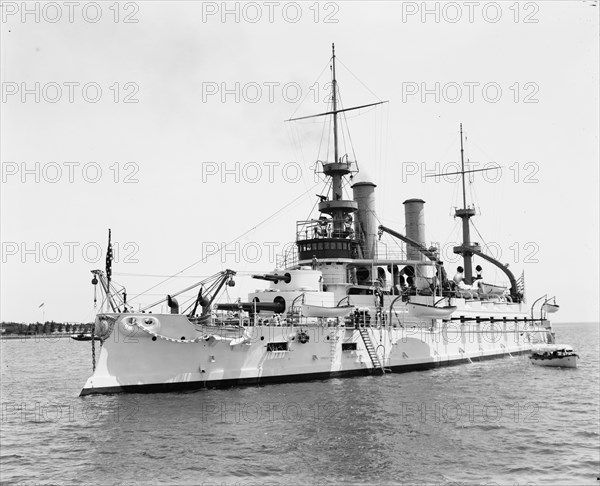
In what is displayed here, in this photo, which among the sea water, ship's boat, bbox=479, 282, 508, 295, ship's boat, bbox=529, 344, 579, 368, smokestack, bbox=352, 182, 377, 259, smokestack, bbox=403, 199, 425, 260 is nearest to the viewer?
the sea water

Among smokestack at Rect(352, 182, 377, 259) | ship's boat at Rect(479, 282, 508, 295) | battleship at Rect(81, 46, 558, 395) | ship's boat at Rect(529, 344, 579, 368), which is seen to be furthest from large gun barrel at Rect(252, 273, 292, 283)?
ship's boat at Rect(479, 282, 508, 295)

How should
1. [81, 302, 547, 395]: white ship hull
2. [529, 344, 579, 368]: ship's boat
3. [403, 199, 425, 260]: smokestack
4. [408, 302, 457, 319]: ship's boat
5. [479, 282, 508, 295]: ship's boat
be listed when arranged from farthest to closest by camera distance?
[479, 282, 508, 295]: ship's boat
[403, 199, 425, 260]: smokestack
[529, 344, 579, 368]: ship's boat
[408, 302, 457, 319]: ship's boat
[81, 302, 547, 395]: white ship hull

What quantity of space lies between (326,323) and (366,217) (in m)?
14.9

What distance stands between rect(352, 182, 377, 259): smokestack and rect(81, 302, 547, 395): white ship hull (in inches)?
282

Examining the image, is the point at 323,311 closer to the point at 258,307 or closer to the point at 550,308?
the point at 258,307

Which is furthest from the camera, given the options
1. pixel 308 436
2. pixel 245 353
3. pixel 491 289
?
pixel 491 289

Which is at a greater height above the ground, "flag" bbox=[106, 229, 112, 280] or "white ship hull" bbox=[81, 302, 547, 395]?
"flag" bbox=[106, 229, 112, 280]

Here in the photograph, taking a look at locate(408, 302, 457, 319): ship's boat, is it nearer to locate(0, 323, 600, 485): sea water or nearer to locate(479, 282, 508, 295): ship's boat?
locate(0, 323, 600, 485): sea water

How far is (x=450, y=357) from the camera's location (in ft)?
130

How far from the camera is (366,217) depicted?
43875 mm

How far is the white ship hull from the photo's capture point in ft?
80.8

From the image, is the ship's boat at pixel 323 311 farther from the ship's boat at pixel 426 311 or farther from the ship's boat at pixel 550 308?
the ship's boat at pixel 550 308

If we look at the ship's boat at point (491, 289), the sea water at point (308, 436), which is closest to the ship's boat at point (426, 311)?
the sea water at point (308, 436)

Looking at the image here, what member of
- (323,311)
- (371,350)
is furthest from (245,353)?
(371,350)
